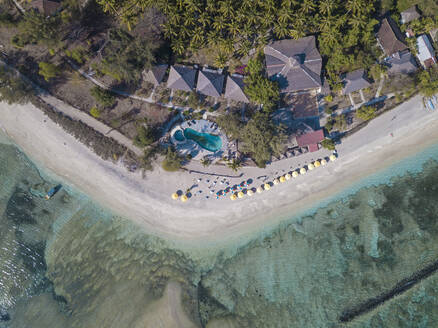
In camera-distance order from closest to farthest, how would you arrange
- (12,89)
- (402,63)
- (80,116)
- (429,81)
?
1. (429,81)
2. (402,63)
3. (12,89)
4. (80,116)

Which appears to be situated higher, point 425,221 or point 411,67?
point 411,67

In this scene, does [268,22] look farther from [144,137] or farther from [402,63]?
[144,137]

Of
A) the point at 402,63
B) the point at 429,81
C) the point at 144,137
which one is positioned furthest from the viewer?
the point at 402,63

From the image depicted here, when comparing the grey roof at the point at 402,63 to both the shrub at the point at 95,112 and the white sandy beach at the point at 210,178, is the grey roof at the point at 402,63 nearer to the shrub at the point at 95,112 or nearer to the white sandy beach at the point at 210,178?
the white sandy beach at the point at 210,178

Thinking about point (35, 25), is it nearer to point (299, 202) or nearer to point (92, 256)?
point (92, 256)

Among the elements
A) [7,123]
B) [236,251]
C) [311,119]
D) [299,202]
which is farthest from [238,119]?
[7,123]

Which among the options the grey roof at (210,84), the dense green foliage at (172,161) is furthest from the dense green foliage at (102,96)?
the grey roof at (210,84)

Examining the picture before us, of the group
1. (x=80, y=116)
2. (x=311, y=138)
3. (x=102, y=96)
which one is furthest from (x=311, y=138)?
(x=80, y=116)
